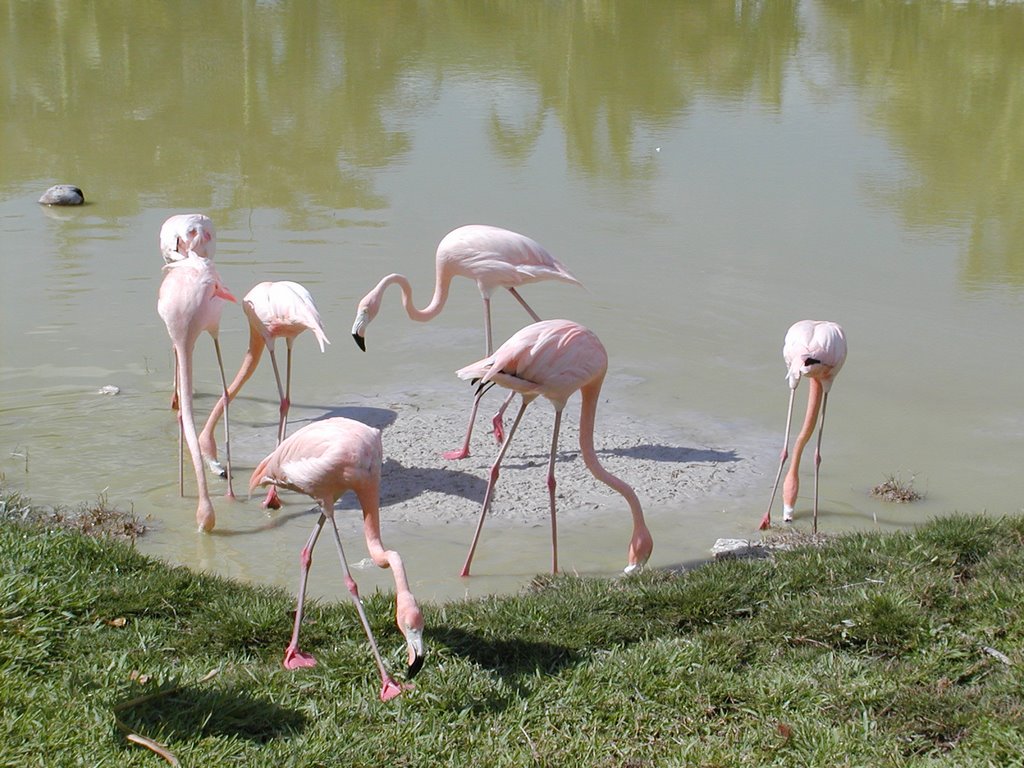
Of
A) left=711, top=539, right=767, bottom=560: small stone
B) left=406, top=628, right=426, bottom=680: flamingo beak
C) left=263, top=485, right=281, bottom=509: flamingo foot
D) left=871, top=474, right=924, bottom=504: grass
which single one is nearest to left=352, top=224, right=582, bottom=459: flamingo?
left=263, top=485, right=281, bottom=509: flamingo foot

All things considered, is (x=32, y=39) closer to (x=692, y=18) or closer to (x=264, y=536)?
(x=692, y=18)

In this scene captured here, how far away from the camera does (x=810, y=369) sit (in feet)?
18.1

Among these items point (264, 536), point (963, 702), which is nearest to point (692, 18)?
point (264, 536)

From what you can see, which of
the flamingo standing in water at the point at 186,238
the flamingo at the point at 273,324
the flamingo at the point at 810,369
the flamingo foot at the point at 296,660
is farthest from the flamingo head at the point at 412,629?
the flamingo standing in water at the point at 186,238

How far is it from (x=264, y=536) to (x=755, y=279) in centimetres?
473

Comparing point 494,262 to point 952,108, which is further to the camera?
point 952,108

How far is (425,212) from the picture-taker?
34.2ft

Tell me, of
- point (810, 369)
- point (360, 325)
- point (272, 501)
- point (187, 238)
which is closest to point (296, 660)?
point (272, 501)

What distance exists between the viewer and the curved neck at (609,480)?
16.6 feet

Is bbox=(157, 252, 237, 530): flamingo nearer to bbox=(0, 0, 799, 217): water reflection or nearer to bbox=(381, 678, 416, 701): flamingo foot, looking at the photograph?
bbox=(381, 678, 416, 701): flamingo foot

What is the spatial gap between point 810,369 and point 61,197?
24.0 ft

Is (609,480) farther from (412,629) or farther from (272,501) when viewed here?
(412,629)

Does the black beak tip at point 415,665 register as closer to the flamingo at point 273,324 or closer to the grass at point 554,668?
the grass at point 554,668

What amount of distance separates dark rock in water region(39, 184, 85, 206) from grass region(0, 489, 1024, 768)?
6457mm
